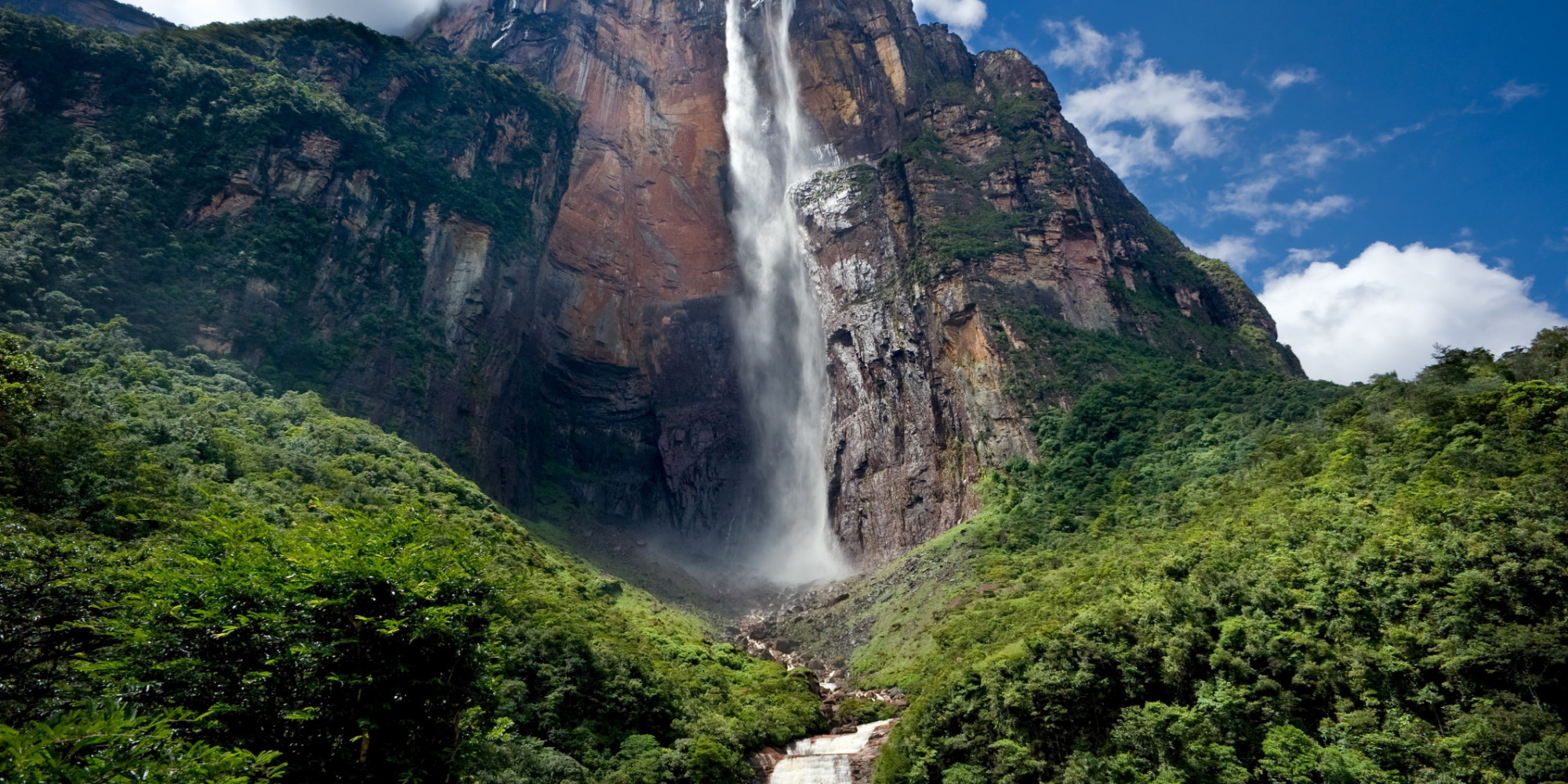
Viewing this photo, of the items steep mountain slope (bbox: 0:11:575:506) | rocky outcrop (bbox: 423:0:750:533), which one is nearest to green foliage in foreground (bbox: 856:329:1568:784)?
rocky outcrop (bbox: 423:0:750:533)

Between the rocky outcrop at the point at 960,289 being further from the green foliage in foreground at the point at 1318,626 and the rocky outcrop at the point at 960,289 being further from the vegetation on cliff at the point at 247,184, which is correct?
the vegetation on cliff at the point at 247,184

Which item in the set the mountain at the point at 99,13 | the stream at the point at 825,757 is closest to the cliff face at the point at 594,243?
the stream at the point at 825,757

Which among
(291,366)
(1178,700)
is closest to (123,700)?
(1178,700)

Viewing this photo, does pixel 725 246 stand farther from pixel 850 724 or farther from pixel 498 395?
pixel 850 724

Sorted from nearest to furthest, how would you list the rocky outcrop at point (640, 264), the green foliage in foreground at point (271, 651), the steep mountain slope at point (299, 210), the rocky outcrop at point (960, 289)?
the green foliage in foreground at point (271, 651) < the steep mountain slope at point (299, 210) < the rocky outcrop at point (960, 289) < the rocky outcrop at point (640, 264)

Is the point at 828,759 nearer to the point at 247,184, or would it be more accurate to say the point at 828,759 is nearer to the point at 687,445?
the point at 687,445

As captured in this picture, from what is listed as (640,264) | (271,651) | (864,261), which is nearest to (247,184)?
(640,264)
